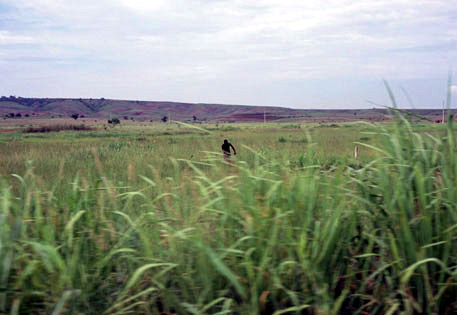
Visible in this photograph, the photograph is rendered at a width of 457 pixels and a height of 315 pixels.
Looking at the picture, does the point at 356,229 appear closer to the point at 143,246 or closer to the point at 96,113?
the point at 143,246

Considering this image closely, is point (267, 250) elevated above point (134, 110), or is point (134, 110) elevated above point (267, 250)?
point (134, 110)

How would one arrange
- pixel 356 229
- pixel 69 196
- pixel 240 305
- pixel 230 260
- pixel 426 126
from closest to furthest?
pixel 240 305 < pixel 230 260 < pixel 356 229 < pixel 69 196 < pixel 426 126

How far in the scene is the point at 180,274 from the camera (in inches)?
96.5

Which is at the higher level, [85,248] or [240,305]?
[85,248]

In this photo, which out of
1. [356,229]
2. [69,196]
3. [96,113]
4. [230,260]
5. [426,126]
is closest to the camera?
[230,260]

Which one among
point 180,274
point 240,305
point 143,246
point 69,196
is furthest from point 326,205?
point 69,196

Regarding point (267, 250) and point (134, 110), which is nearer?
point (267, 250)

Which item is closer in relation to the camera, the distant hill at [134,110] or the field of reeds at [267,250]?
the field of reeds at [267,250]

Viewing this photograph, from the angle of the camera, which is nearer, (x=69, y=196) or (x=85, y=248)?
(x=85, y=248)

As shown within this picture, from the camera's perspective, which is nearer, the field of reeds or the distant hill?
the field of reeds

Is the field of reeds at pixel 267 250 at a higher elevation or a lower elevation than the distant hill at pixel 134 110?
lower

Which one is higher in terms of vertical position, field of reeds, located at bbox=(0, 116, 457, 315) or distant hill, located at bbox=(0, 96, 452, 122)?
distant hill, located at bbox=(0, 96, 452, 122)

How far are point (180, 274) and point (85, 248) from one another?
0.62 metres

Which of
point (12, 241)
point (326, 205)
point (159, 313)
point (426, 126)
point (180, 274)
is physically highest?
point (426, 126)
